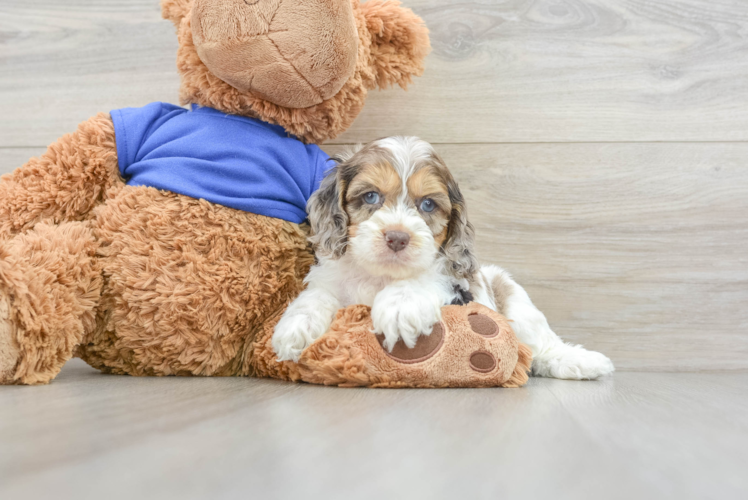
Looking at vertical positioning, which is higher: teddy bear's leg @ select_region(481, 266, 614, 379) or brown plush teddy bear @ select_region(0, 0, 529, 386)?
brown plush teddy bear @ select_region(0, 0, 529, 386)

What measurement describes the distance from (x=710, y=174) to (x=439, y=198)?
1230mm

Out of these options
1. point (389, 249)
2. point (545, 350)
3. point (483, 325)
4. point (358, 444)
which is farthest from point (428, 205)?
point (358, 444)

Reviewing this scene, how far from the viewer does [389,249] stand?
1.39m

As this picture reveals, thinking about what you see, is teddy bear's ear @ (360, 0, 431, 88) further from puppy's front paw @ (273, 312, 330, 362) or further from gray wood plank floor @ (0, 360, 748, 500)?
gray wood plank floor @ (0, 360, 748, 500)

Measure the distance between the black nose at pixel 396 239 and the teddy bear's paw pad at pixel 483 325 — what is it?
25 cm

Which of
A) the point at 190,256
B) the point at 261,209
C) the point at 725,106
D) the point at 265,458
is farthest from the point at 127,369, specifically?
the point at 725,106

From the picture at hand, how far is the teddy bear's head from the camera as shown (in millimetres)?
1371

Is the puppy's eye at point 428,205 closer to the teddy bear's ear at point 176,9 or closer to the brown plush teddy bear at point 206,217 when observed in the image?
the brown plush teddy bear at point 206,217

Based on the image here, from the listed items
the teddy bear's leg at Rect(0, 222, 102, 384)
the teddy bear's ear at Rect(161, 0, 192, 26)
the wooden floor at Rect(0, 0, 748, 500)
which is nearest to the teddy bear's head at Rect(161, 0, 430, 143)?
the teddy bear's ear at Rect(161, 0, 192, 26)

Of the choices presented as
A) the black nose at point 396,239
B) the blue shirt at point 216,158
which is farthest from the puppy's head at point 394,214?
the blue shirt at point 216,158

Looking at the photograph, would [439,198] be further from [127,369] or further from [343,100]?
[127,369]

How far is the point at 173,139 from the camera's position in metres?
1.57

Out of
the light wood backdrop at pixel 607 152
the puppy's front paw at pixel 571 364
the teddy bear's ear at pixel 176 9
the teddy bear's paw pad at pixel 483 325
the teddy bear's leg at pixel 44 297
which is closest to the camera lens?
the teddy bear's leg at pixel 44 297

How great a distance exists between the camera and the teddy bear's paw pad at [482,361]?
1.33m
